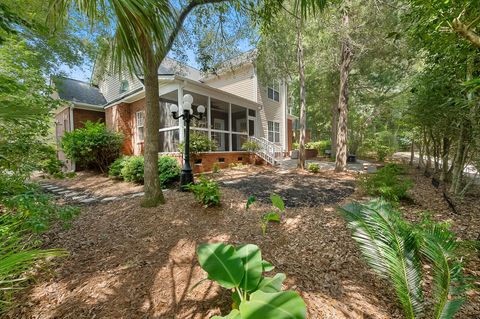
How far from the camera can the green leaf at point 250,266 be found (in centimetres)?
162

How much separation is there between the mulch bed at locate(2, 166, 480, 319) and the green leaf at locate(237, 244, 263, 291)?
0.53m

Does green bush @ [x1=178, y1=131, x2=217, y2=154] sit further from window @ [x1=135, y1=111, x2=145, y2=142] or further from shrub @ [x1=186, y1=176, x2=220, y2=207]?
shrub @ [x1=186, y1=176, x2=220, y2=207]

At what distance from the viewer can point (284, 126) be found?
50.8ft

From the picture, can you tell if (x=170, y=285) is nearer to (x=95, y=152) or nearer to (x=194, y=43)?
(x=194, y=43)

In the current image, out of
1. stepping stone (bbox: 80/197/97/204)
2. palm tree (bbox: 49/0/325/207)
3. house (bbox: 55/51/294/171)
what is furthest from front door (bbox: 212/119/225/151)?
palm tree (bbox: 49/0/325/207)

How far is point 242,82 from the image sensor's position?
13375mm

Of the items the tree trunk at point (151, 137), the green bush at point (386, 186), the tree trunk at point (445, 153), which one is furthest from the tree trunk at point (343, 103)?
the tree trunk at point (151, 137)

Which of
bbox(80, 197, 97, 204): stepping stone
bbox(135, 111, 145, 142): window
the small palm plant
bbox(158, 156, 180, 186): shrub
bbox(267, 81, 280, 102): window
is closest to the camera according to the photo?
the small palm plant

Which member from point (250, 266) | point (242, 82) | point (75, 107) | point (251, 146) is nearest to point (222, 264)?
point (250, 266)

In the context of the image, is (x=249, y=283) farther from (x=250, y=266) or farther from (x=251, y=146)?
(x=251, y=146)

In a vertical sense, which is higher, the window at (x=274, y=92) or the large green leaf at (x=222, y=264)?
the window at (x=274, y=92)

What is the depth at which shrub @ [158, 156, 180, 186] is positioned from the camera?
6.61 m

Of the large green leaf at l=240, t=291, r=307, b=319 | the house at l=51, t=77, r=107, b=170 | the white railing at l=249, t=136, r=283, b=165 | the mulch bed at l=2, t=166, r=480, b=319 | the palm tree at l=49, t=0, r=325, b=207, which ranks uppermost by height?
the house at l=51, t=77, r=107, b=170

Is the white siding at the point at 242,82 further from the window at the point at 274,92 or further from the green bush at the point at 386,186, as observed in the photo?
the green bush at the point at 386,186
